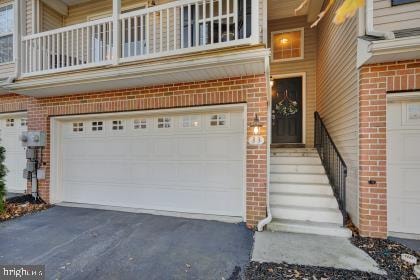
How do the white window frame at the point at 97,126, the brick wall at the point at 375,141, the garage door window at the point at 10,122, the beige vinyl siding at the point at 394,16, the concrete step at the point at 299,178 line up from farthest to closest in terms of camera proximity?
the garage door window at the point at 10,122 < the white window frame at the point at 97,126 < the concrete step at the point at 299,178 < the brick wall at the point at 375,141 < the beige vinyl siding at the point at 394,16

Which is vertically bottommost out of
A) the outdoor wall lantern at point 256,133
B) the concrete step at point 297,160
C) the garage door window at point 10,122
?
the concrete step at point 297,160

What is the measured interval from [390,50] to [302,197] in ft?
8.98

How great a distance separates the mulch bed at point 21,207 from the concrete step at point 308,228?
5.17 m

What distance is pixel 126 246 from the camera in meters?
3.60

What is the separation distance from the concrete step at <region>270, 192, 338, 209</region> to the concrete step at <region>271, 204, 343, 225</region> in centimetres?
12

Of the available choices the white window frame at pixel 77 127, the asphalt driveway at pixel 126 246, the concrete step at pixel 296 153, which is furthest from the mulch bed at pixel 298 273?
the white window frame at pixel 77 127

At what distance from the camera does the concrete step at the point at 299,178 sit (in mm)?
4875

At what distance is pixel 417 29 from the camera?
11.1 feet

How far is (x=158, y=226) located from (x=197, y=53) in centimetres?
316

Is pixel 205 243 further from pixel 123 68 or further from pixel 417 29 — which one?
pixel 417 29

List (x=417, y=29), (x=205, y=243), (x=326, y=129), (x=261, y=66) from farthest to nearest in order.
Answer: (x=326, y=129) < (x=261, y=66) < (x=205, y=243) < (x=417, y=29)

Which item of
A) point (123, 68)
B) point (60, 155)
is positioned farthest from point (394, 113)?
point (60, 155)

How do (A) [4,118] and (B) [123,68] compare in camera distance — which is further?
(A) [4,118]

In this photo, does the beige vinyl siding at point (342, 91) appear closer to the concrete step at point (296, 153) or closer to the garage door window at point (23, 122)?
the concrete step at point (296, 153)
